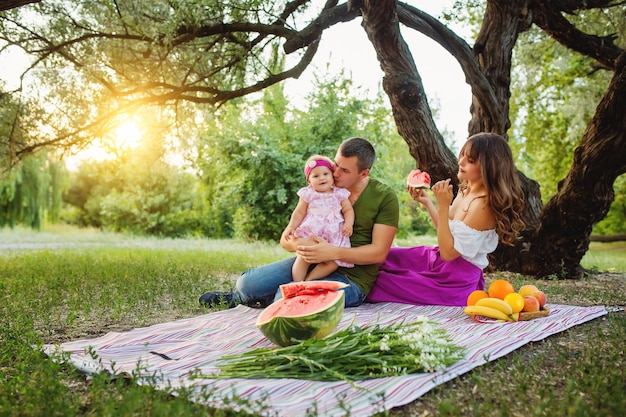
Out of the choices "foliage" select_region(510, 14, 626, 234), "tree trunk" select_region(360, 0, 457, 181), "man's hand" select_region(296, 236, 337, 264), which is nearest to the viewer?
"man's hand" select_region(296, 236, 337, 264)

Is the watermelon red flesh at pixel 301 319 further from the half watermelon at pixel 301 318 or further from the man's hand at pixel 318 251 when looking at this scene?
the man's hand at pixel 318 251

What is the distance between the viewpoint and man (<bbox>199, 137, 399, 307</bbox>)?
4.87m

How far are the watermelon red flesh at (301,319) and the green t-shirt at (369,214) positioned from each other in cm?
129

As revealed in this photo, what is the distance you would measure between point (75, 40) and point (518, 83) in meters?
12.1

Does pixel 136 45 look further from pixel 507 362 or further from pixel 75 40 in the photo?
pixel 507 362

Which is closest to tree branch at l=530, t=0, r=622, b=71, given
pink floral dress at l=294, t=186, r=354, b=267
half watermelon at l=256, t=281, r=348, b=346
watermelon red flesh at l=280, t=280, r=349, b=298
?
pink floral dress at l=294, t=186, r=354, b=267

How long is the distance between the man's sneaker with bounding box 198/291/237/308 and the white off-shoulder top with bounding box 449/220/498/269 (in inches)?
82.8

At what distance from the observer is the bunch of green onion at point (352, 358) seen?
310cm

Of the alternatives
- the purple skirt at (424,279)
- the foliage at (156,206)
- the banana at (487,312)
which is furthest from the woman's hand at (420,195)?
the foliage at (156,206)

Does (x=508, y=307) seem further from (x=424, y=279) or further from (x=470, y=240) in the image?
(x=424, y=279)

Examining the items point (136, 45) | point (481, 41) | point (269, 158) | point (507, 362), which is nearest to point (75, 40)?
point (136, 45)

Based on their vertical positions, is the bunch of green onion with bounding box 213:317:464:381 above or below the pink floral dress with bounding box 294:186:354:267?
below

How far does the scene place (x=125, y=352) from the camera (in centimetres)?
376

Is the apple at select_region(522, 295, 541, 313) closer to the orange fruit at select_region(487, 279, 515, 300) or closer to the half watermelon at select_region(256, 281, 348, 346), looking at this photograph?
the orange fruit at select_region(487, 279, 515, 300)
